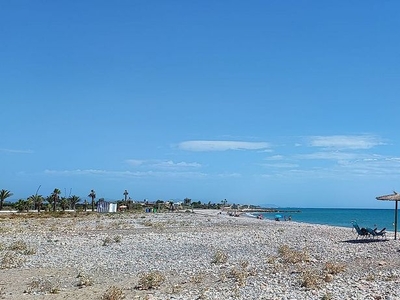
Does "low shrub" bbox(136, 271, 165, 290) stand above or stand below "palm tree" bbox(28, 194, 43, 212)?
below

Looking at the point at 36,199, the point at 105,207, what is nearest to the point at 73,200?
the point at 36,199

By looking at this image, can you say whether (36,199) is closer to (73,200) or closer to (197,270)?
(73,200)

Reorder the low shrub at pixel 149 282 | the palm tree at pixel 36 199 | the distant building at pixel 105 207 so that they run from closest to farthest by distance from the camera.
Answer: the low shrub at pixel 149 282
the distant building at pixel 105 207
the palm tree at pixel 36 199

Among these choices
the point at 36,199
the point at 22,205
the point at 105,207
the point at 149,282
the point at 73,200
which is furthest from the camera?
the point at 73,200

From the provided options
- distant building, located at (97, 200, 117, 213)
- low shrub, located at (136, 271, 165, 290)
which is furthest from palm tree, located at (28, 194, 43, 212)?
low shrub, located at (136, 271, 165, 290)

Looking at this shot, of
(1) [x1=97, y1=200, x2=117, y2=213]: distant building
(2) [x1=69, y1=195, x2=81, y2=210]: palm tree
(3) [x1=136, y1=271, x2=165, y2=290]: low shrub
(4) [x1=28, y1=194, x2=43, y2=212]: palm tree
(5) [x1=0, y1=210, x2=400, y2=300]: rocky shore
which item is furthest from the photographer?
(2) [x1=69, y1=195, x2=81, y2=210]: palm tree

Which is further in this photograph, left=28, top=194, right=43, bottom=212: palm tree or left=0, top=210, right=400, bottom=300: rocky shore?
left=28, top=194, right=43, bottom=212: palm tree

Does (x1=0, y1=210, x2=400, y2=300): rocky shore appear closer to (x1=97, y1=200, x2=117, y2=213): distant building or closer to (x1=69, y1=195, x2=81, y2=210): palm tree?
(x1=97, y1=200, x2=117, y2=213): distant building

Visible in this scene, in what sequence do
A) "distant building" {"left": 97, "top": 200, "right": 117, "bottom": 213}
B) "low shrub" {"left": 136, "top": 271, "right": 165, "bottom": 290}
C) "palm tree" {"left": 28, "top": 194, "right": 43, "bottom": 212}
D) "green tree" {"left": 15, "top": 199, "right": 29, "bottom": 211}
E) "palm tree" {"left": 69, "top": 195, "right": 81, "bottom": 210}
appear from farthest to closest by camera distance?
"palm tree" {"left": 69, "top": 195, "right": 81, "bottom": 210} → "palm tree" {"left": 28, "top": 194, "right": 43, "bottom": 212} → "green tree" {"left": 15, "top": 199, "right": 29, "bottom": 211} → "distant building" {"left": 97, "top": 200, "right": 117, "bottom": 213} → "low shrub" {"left": 136, "top": 271, "right": 165, "bottom": 290}

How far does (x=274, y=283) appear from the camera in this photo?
44.3 feet

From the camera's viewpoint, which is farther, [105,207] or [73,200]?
[73,200]

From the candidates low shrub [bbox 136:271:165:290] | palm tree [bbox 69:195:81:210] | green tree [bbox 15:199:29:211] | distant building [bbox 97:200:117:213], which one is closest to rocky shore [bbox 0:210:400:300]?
low shrub [bbox 136:271:165:290]

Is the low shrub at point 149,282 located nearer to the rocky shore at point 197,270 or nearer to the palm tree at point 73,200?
the rocky shore at point 197,270

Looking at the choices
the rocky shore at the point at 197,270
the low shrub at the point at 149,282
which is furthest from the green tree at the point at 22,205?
the low shrub at the point at 149,282
